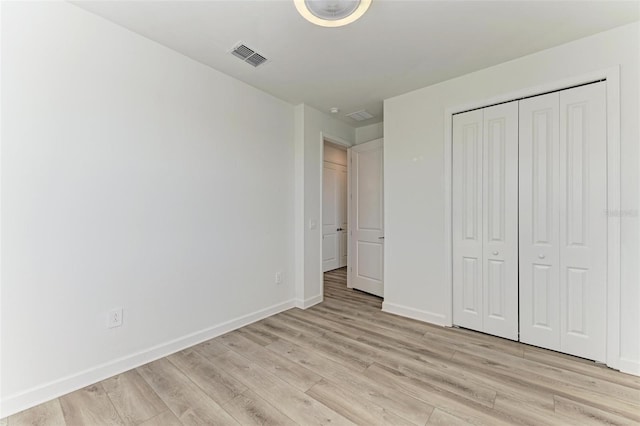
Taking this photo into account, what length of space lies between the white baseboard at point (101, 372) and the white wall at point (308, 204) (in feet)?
3.17

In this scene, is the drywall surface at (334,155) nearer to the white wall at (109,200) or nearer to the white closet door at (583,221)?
the white wall at (109,200)

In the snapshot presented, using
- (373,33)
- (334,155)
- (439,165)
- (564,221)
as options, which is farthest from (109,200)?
(334,155)

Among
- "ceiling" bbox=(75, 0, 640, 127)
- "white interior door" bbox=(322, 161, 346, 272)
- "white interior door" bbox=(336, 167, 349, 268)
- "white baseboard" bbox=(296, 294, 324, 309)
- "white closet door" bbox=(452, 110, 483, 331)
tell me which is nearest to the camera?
"ceiling" bbox=(75, 0, 640, 127)

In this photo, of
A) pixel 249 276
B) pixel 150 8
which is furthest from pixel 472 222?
pixel 150 8

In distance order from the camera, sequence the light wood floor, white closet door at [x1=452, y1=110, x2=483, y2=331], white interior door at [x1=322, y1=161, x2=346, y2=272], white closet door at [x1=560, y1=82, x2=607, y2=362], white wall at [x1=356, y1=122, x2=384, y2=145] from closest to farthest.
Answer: the light wood floor, white closet door at [x1=560, y1=82, x2=607, y2=362], white closet door at [x1=452, y1=110, x2=483, y2=331], white wall at [x1=356, y1=122, x2=384, y2=145], white interior door at [x1=322, y1=161, x2=346, y2=272]

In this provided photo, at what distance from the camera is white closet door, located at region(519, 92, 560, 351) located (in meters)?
2.40

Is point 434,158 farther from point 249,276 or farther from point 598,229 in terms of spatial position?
point 249,276

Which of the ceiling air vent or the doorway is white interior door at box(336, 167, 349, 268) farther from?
the ceiling air vent

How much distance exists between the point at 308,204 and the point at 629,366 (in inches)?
126

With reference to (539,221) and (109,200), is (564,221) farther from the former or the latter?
(109,200)

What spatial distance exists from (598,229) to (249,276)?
Answer: 322cm

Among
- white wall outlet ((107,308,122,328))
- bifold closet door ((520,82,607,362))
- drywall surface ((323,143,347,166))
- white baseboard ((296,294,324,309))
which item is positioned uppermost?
drywall surface ((323,143,347,166))

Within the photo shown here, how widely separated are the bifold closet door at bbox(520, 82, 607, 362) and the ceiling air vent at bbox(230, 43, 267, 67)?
2483 millimetres

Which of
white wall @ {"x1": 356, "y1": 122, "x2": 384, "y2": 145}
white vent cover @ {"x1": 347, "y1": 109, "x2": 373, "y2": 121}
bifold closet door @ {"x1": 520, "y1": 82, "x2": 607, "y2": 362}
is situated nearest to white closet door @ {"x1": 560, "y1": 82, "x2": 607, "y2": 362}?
bifold closet door @ {"x1": 520, "y1": 82, "x2": 607, "y2": 362}
